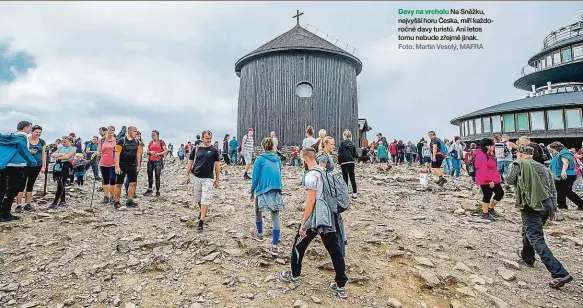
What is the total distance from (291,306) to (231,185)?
7686 millimetres

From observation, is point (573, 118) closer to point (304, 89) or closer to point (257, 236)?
point (304, 89)

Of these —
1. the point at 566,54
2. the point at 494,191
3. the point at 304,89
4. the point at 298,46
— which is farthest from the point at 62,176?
the point at 566,54

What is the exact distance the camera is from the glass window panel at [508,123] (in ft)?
86.8

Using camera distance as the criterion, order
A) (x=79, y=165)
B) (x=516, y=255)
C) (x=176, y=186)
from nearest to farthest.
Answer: (x=516, y=255) < (x=79, y=165) < (x=176, y=186)

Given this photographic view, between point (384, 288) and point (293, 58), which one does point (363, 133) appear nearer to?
point (293, 58)

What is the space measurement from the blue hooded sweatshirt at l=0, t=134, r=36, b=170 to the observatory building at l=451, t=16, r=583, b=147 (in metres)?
30.4

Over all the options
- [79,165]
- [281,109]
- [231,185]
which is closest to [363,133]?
[281,109]

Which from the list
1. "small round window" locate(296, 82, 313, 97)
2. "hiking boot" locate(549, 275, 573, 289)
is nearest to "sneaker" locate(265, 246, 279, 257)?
"hiking boot" locate(549, 275, 573, 289)

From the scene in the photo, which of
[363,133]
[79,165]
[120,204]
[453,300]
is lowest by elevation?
[453,300]

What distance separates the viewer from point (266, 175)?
17.9 ft

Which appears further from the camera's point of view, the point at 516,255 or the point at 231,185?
the point at 231,185

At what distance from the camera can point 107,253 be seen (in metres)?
5.62

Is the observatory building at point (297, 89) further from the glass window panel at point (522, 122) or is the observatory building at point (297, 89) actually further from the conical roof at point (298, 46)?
the glass window panel at point (522, 122)

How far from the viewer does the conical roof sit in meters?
19.1
